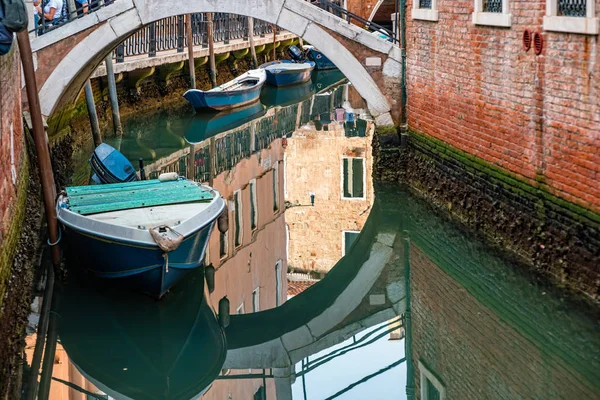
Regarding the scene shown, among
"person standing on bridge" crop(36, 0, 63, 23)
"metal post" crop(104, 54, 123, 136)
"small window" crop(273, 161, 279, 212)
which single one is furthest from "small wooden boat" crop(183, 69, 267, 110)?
"person standing on bridge" crop(36, 0, 63, 23)

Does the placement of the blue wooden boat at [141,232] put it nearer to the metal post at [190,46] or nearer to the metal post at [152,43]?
the metal post at [152,43]

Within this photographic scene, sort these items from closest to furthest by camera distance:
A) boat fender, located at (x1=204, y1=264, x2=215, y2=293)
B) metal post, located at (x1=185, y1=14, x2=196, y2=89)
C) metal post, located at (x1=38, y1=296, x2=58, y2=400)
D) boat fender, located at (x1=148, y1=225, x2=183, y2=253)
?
metal post, located at (x1=38, y1=296, x2=58, y2=400) → boat fender, located at (x1=148, y1=225, x2=183, y2=253) → boat fender, located at (x1=204, y1=264, x2=215, y2=293) → metal post, located at (x1=185, y1=14, x2=196, y2=89)

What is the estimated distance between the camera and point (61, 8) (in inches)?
423

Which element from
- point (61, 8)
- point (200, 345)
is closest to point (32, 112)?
point (200, 345)

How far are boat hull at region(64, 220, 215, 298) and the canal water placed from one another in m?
0.18

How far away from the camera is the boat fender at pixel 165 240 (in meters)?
6.20

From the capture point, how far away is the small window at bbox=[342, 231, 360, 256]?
8619 millimetres

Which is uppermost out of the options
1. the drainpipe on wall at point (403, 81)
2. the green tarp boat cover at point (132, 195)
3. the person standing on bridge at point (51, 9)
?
the person standing on bridge at point (51, 9)

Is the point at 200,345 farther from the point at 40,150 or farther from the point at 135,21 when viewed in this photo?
the point at 135,21

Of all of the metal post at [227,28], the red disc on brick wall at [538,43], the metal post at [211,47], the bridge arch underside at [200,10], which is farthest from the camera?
the metal post at [227,28]

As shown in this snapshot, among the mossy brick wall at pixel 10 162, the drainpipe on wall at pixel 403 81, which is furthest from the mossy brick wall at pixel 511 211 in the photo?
the mossy brick wall at pixel 10 162

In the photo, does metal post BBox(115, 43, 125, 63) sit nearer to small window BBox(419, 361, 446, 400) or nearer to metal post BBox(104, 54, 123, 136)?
metal post BBox(104, 54, 123, 136)

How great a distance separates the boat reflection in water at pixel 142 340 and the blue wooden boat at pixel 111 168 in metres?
1.23

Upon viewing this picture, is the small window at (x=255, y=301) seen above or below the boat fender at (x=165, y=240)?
below
